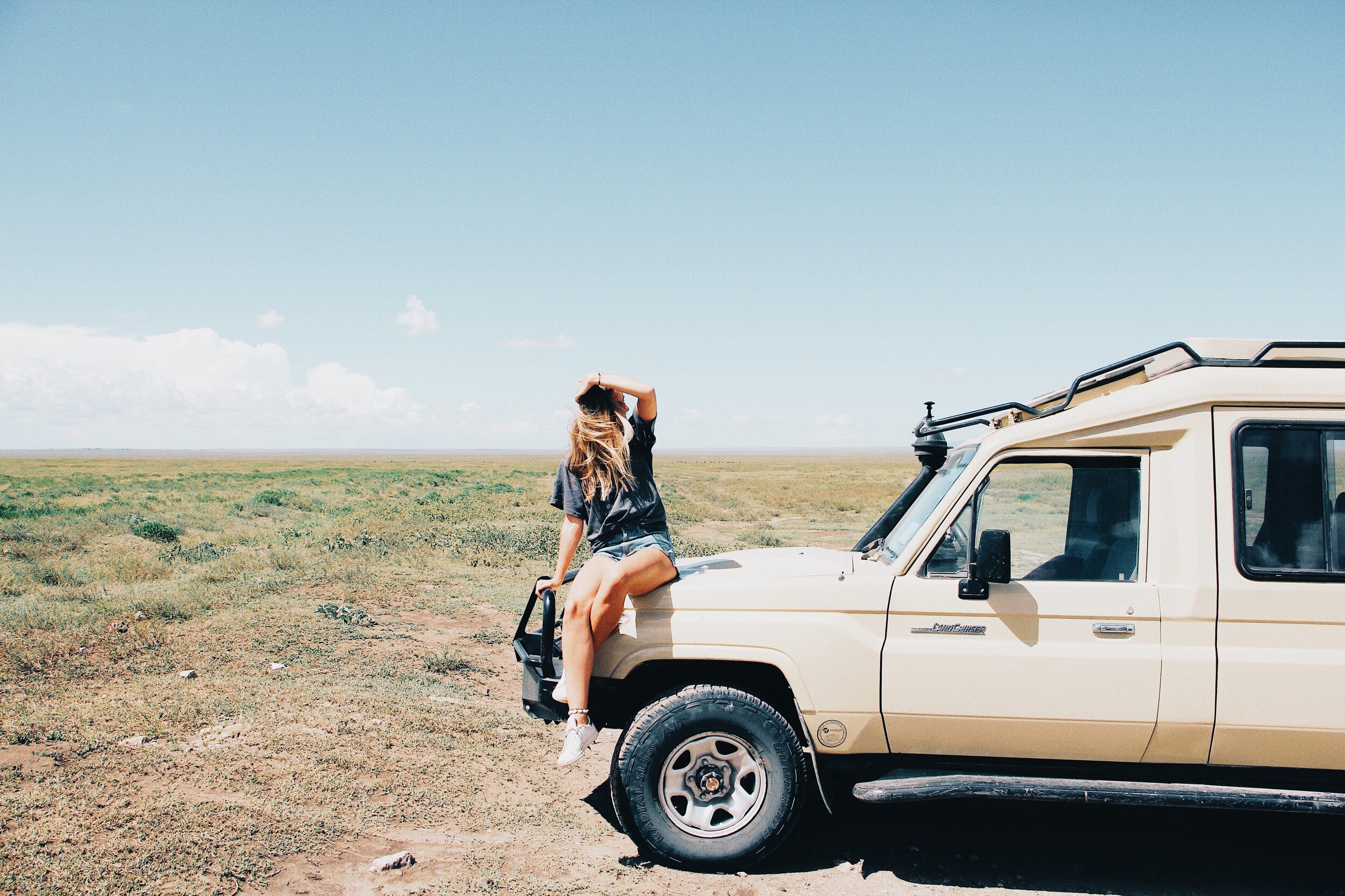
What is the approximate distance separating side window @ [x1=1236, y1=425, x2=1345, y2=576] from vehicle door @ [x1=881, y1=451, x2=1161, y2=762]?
0.41 m

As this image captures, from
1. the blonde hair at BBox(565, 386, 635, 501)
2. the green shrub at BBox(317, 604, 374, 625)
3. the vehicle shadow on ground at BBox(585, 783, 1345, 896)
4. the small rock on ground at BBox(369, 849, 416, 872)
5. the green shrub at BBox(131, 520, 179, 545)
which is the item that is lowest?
the vehicle shadow on ground at BBox(585, 783, 1345, 896)

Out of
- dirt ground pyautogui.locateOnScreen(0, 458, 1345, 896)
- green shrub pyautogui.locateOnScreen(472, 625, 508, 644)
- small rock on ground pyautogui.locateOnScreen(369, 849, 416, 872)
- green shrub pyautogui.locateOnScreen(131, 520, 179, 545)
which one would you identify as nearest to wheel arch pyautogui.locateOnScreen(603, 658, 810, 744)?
dirt ground pyautogui.locateOnScreen(0, 458, 1345, 896)

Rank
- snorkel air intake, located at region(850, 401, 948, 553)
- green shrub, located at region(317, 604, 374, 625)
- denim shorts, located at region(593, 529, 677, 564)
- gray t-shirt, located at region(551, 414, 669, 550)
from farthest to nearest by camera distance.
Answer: green shrub, located at region(317, 604, 374, 625) → snorkel air intake, located at region(850, 401, 948, 553) → gray t-shirt, located at region(551, 414, 669, 550) → denim shorts, located at region(593, 529, 677, 564)

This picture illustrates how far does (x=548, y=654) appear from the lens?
4.25 m

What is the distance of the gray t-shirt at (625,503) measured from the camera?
4434mm

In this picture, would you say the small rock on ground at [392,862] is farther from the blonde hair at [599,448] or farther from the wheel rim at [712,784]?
the blonde hair at [599,448]

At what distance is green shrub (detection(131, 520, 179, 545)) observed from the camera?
15680 millimetres

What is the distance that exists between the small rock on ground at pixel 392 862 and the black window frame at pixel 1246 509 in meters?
3.94

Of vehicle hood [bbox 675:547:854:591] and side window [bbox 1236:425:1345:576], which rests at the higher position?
side window [bbox 1236:425:1345:576]

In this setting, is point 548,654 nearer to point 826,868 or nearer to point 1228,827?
point 826,868

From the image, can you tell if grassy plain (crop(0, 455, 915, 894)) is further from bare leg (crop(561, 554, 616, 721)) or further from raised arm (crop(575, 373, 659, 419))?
raised arm (crop(575, 373, 659, 419))

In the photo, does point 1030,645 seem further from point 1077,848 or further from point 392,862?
point 392,862

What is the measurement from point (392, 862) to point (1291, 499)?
434 centimetres

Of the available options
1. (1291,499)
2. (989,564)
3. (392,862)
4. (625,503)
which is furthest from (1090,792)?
(392,862)
